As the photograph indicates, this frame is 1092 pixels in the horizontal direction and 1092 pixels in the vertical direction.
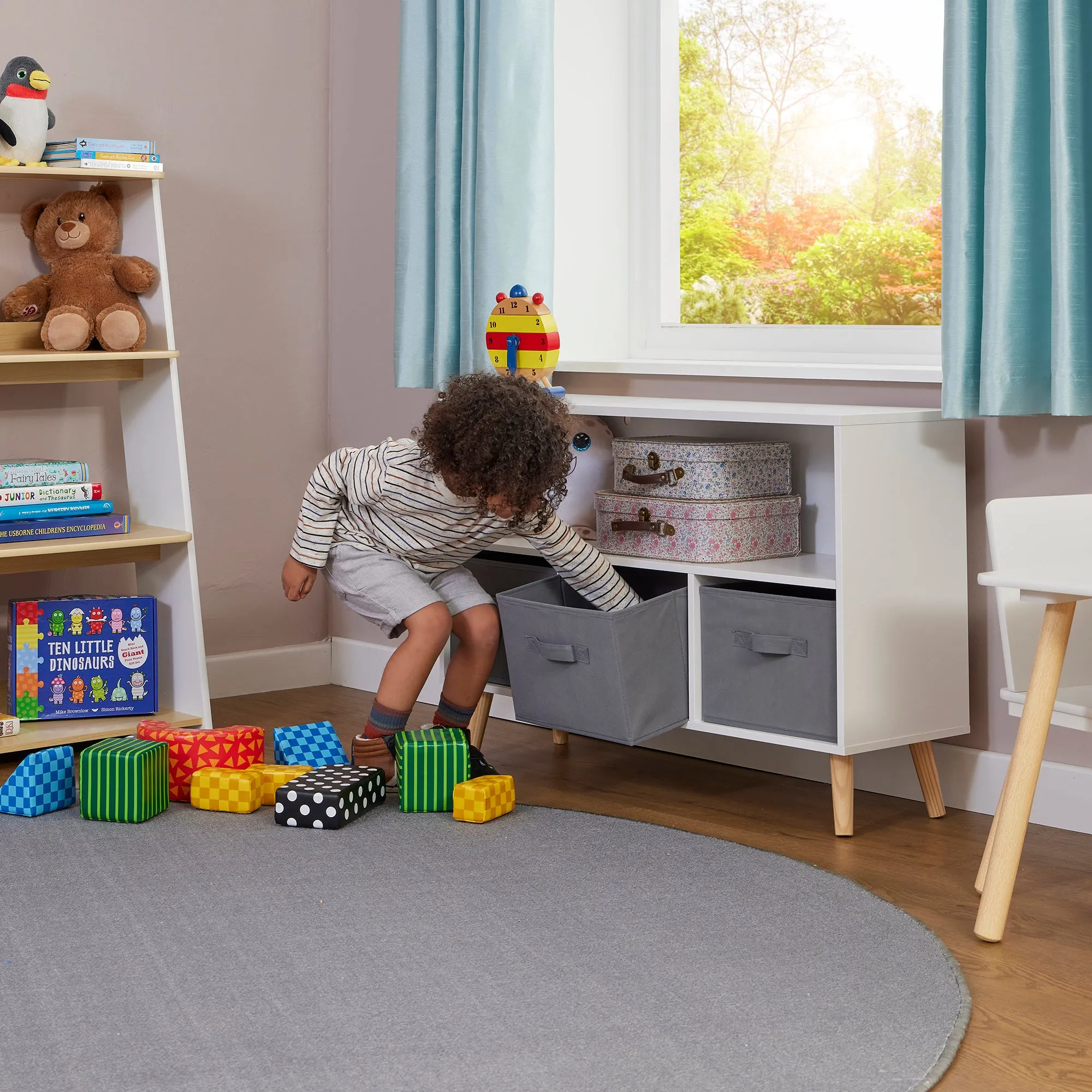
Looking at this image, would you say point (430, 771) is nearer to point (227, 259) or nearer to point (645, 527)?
point (645, 527)

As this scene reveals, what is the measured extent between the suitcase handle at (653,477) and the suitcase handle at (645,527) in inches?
2.6

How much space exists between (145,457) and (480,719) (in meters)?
0.86

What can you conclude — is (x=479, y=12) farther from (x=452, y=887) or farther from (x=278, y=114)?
(x=452, y=887)

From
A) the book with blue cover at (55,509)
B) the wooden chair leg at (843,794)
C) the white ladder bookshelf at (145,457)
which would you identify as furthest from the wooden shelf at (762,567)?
the book with blue cover at (55,509)

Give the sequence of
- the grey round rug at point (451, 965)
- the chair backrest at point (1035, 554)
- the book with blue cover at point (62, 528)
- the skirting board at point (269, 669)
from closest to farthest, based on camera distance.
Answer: the grey round rug at point (451, 965)
the chair backrest at point (1035, 554)
the book with blue cover at point (62, 528)
the skirting board at point (269, 669)

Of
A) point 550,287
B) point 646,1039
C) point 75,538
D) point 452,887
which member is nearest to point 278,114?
point 550,287

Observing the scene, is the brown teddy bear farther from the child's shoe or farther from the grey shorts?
the child's shoe

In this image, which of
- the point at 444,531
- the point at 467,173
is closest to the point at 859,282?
the point at 467,173

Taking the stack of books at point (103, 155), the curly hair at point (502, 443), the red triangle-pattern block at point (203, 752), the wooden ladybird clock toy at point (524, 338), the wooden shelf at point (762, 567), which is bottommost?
the red triangle-pattern block at point (203, 752)

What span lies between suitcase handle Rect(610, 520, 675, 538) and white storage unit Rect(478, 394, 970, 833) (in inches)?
2.5

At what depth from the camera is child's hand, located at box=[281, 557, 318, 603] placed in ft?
8.09

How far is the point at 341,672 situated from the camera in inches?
130

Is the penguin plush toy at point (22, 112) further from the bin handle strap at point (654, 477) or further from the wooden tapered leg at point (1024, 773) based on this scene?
the wooden tapered leg at point (1024, 773)

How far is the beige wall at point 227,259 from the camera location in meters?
2.86
